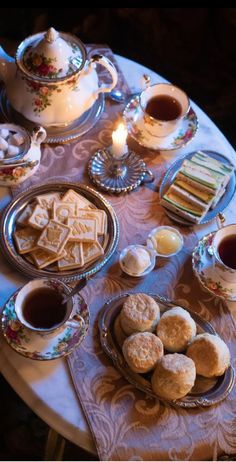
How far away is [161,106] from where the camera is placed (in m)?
1.79

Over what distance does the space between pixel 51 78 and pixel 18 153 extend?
0.23m

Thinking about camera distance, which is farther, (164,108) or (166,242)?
(164,108)

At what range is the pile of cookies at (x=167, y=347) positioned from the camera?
4.24 ft

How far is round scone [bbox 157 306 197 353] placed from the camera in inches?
53.4

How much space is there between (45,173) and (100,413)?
28.5 inches

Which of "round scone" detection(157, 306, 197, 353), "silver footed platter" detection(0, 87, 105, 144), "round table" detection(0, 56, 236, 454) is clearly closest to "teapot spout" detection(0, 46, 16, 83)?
"silver footed platter" detection(0, 87, 105, 144)

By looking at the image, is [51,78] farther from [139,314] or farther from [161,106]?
[139,314]

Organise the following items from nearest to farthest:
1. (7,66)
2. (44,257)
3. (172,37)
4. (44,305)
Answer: (44,305)
(44,257)
(7,66)
(172,37)

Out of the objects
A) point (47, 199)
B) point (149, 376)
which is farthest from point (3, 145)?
point (149, 376)

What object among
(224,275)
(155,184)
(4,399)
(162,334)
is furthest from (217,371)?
(4,399)

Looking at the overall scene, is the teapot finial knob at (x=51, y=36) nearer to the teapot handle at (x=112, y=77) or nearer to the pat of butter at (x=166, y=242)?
the teapot handle at (x=112, y=77)

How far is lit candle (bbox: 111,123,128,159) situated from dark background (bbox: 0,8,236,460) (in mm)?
1273

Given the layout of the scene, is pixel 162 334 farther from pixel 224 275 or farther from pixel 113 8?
pixel 113 8

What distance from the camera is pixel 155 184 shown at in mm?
1711
